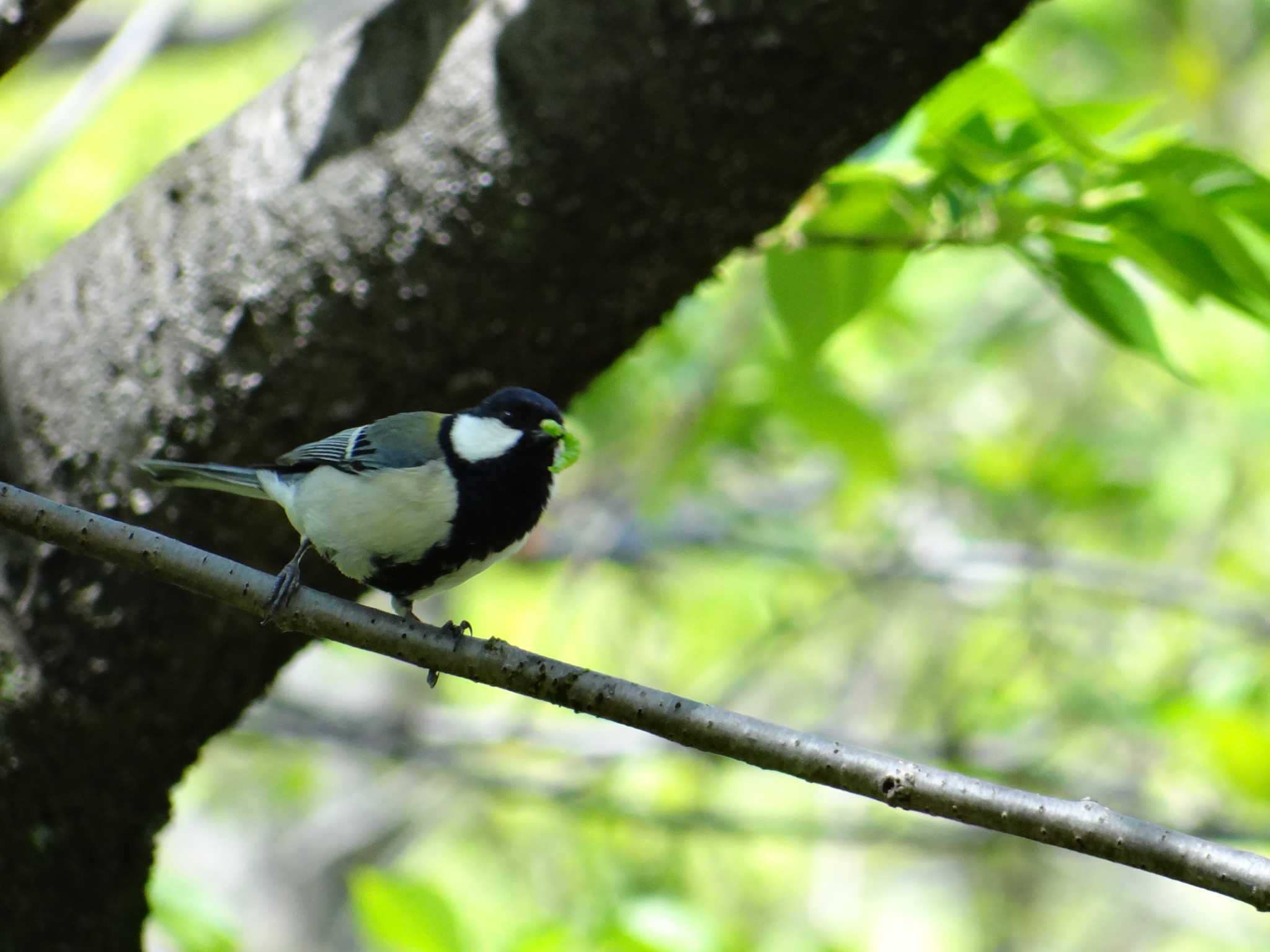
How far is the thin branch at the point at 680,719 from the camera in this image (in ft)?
3.73

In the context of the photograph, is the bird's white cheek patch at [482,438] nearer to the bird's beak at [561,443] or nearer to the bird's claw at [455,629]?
the bird's beak at [561,443]

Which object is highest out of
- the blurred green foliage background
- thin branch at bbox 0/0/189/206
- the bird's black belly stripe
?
thin branch at bbox 0/0/189/206

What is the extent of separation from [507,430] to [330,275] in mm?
316

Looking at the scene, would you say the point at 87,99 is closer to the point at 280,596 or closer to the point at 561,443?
the point at 561,443

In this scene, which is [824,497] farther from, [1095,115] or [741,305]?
[1095,115]

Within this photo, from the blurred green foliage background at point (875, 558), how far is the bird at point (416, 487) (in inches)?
18.3

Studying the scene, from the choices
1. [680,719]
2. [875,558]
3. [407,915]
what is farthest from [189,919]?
[875,558]

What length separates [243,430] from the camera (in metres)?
1.67

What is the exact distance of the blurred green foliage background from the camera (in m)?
1.70

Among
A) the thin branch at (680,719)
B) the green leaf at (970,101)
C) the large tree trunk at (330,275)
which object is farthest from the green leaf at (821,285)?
the thin branch at (680,719)

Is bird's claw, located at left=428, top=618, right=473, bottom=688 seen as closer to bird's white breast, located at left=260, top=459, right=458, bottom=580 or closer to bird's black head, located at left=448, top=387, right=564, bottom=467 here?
bird's white breast, located at left=260, top=459, right=458, bottom=580

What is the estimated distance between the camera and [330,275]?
1620 mm

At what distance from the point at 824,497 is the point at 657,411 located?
1256mm

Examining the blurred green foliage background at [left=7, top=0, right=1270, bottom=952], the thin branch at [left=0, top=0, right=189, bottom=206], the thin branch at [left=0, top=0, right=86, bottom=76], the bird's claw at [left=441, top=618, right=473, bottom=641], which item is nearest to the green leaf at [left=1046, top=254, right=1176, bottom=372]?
the blurred green foliage background at [left=7, top=0, right=1270, bottom=952]
